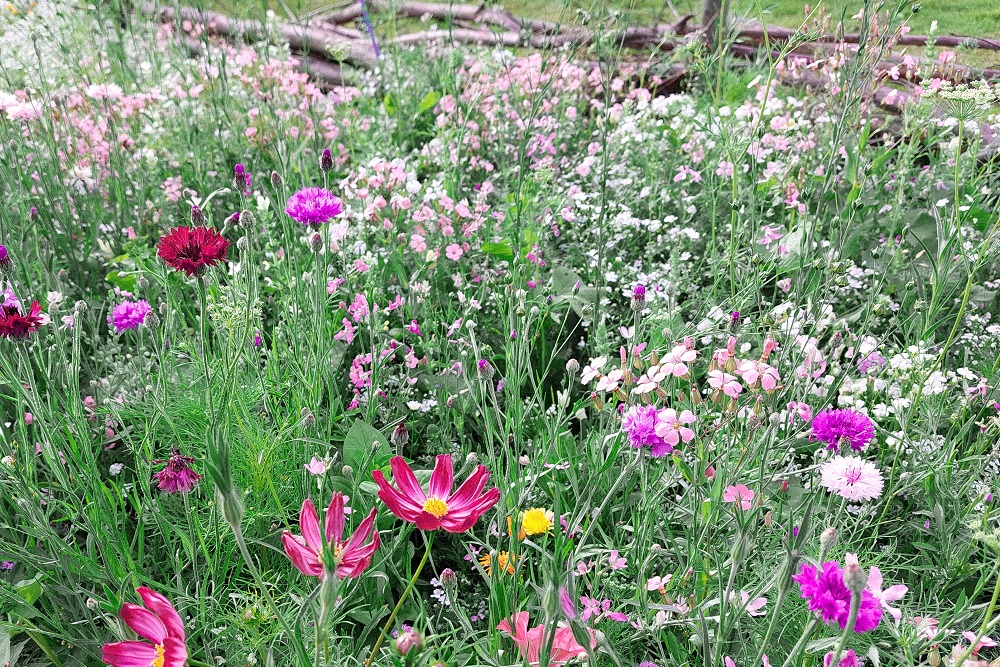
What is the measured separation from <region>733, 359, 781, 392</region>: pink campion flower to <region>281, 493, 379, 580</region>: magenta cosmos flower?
63cm

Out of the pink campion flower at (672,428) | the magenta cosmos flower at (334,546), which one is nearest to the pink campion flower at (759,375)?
the pink campion flower at (672,428)

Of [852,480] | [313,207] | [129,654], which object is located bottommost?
[129,654]

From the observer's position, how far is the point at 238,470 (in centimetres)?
156

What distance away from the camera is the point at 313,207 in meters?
1.50

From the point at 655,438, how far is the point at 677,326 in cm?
80

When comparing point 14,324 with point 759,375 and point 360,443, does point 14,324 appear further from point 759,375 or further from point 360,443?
point 759,375

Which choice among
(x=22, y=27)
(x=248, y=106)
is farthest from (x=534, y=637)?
(x=22, y=27)

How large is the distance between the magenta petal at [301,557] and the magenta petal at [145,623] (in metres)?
0.20

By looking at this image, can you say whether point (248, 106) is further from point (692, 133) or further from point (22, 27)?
point (692, 133)

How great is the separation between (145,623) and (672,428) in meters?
0.73

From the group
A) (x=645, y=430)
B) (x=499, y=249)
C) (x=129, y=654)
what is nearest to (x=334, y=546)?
(x=129, y=654)

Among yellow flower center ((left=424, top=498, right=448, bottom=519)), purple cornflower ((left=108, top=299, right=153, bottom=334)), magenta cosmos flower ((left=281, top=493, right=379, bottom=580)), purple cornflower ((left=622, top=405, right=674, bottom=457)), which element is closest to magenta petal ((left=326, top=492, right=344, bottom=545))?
magenta cosmos flower ((left=281, top=493, right=379, bottom=580))

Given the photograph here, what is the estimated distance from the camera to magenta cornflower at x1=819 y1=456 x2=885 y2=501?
1063 millimetres

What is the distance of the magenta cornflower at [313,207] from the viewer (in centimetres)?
149
